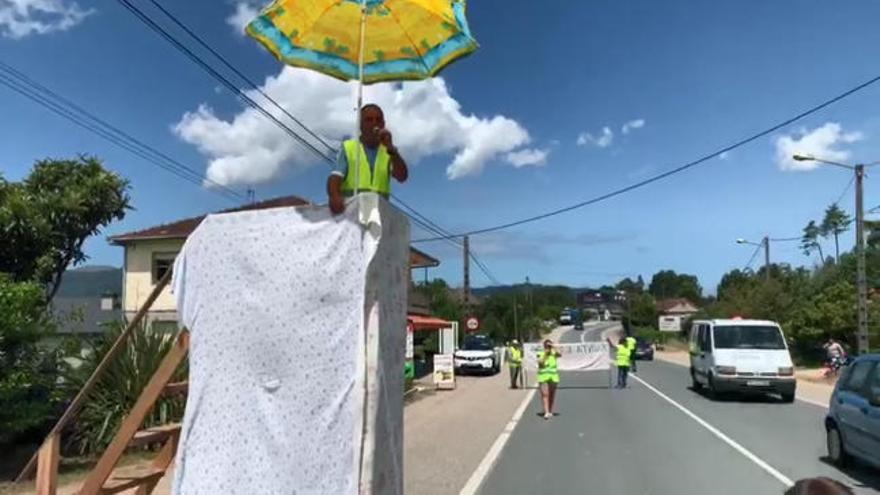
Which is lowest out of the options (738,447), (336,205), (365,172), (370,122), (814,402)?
(814,402)

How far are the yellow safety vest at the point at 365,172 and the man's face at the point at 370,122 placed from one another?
69mm

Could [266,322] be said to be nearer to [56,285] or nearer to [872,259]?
[56,285]

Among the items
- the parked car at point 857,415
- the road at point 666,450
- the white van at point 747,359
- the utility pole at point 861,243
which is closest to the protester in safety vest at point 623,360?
the white van at point 747,359

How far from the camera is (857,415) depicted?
1163 cm

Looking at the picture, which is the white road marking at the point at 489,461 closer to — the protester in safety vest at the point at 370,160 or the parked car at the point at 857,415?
the parked car at the point at 857,415

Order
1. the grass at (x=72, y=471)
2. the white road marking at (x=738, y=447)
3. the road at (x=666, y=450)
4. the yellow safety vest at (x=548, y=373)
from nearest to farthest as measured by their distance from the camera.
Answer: the road at (x=666, y=450) → the grass at (x=72, y=471) → the white road marking at (x=738, y=447) → the yellow safety vest at (x=548, y=373)

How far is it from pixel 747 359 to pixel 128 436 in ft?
A: 70.7

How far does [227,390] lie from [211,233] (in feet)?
2.94

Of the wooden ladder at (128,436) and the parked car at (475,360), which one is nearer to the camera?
the wooden ladder at (128,436)

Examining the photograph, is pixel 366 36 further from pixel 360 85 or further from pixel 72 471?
pixel 72 471

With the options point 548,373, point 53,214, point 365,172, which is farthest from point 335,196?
point 548,373

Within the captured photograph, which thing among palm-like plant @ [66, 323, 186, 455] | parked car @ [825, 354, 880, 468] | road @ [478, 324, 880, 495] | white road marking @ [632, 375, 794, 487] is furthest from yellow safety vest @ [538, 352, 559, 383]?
palm-like plant @ [66, 323, 186, 455]

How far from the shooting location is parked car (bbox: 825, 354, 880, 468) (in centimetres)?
1102

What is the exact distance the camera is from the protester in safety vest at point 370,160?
496 cm
